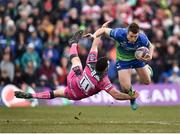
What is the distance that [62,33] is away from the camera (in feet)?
90.7

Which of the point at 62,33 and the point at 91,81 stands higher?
the point at 62,33

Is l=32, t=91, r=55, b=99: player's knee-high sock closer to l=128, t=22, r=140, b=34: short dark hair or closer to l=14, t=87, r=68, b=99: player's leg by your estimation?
l=14, t=87, r=68, b=99: player's leg

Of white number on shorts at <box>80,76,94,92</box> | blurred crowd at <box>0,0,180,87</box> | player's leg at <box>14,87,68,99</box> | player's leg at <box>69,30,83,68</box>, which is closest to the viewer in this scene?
white number on shorts at <box>80,76,94,92</box>

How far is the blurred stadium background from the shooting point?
2338 cm

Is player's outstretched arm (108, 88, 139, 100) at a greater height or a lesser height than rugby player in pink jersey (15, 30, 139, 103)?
lesser

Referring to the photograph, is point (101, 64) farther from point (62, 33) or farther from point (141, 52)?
point (62, 33)

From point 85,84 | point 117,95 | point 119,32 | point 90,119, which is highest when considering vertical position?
point 119,32

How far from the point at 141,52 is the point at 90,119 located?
2208mm

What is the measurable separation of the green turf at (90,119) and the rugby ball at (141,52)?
5.49ft

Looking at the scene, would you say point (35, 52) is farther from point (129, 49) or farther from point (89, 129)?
point (89, 129)

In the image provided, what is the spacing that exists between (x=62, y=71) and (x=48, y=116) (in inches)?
276

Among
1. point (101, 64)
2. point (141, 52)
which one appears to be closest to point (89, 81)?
point (101, 64)

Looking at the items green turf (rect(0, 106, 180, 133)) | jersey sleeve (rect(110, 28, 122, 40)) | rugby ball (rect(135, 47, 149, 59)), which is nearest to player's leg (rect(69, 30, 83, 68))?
jersey sleeve (rect(110, 28, 122, 40))

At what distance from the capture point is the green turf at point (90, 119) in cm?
1590
